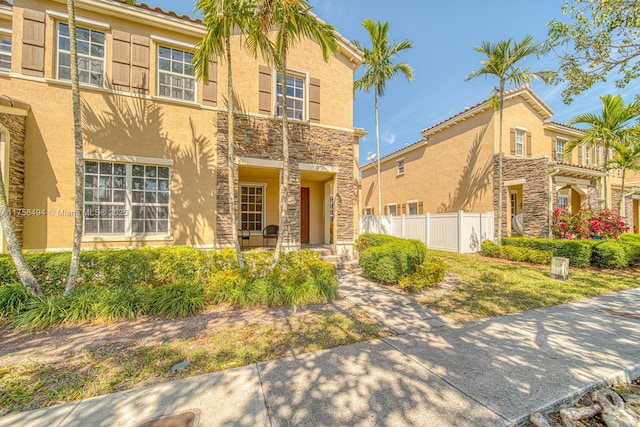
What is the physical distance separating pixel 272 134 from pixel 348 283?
5.72 metres

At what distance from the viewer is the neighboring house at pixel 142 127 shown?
6590mm

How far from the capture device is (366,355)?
3.34 m

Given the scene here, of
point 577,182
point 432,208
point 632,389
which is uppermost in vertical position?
point 577,182

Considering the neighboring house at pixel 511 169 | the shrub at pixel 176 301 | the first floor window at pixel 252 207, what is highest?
the neighboring house at pixel 511 169

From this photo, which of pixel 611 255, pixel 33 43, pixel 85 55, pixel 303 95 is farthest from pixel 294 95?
pixel 611 255

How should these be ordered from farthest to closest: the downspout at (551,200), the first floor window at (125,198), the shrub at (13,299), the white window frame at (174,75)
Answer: the downspout at (551,200)
the white window frame at (174,75)
the first floor window at (125,198)
the shrub at (13,299)

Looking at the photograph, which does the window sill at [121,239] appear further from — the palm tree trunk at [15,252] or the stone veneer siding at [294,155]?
the palm tree trunk at [15,252]

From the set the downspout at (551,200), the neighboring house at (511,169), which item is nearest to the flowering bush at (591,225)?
the downspout at (551,200)

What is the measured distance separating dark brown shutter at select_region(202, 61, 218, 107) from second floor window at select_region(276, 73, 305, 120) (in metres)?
2.11

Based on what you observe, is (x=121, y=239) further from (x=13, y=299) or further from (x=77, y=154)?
(x=77, y=154)

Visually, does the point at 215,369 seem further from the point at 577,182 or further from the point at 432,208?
the point at 577,182

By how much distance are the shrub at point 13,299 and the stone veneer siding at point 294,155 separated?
421 centimetres

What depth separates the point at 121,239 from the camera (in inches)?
285

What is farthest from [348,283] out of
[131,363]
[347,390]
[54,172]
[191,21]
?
[191,21]
